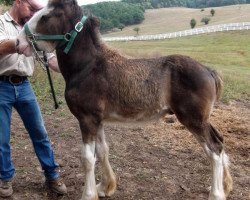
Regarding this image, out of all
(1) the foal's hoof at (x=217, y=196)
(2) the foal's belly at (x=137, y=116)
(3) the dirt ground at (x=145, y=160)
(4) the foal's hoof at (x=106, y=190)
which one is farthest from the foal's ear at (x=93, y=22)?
(1) the foal's hoof at (x=217, y=196)

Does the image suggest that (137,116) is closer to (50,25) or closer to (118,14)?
(50,25)

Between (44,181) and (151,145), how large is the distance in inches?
91.5

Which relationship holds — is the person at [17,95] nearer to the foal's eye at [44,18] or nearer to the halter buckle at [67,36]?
the foal's eye at [44,18]

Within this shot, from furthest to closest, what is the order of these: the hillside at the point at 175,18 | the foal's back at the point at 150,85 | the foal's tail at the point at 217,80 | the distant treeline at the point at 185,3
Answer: the distant treeline at the point at 185,3, the hillside at the point at 175,18, the foal's tail at the point at 217,80, the foal's back at the point at 150,85

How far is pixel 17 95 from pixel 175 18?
8874 centimetres

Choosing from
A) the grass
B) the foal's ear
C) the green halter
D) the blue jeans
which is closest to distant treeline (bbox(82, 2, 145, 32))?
the grass

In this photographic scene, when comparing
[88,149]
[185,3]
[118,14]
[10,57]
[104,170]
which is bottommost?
[185,3]

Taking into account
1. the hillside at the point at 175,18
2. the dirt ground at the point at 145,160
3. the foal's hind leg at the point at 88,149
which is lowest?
the hillside at the point at 175,18

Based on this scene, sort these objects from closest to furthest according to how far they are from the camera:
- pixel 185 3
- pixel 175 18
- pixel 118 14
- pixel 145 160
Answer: pixel 145 160 → pixel 175 18 → pixel 118 14 → pixel 185 3

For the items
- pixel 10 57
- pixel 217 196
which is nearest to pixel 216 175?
pixel 217 196

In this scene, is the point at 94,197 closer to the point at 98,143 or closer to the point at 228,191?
the point at 98,143

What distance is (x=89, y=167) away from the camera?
15.8ft

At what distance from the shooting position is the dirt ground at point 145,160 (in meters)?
5.54

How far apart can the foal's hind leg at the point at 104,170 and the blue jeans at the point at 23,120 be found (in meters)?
0.64
